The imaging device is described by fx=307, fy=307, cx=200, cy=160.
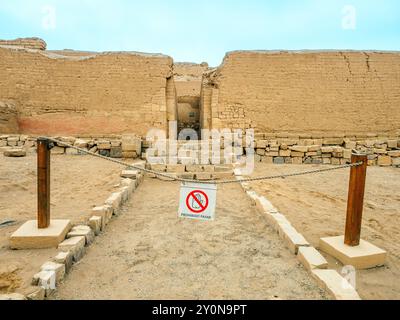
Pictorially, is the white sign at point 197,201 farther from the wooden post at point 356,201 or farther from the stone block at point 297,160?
the stone block at point 297,160

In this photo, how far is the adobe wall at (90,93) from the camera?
11094 mm

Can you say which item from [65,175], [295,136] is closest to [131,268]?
[65,175]

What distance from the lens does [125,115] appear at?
36.8ft

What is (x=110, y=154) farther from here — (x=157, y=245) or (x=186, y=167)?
(x=157, y=245)

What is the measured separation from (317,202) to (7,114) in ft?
34.0

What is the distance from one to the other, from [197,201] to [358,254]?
70.6 inches

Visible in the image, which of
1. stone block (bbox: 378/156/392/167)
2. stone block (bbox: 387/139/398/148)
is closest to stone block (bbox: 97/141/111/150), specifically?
stone block (bbox: 378/156/392/167)

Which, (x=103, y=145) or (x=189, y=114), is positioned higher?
(x=189, y=114)

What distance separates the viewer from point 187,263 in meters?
3.41

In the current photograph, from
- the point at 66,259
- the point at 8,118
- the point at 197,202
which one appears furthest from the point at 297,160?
the point at 8,118

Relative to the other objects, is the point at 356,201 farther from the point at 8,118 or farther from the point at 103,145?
the point at 8,118

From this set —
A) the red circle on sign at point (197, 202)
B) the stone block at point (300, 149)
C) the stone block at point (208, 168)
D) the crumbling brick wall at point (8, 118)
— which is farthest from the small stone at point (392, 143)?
the crumbling brick wall at point (8, 118)

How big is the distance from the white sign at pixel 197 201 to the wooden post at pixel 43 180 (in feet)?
5.05

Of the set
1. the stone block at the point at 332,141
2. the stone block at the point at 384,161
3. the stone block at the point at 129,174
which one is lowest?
the stone block at the point at 129,174
